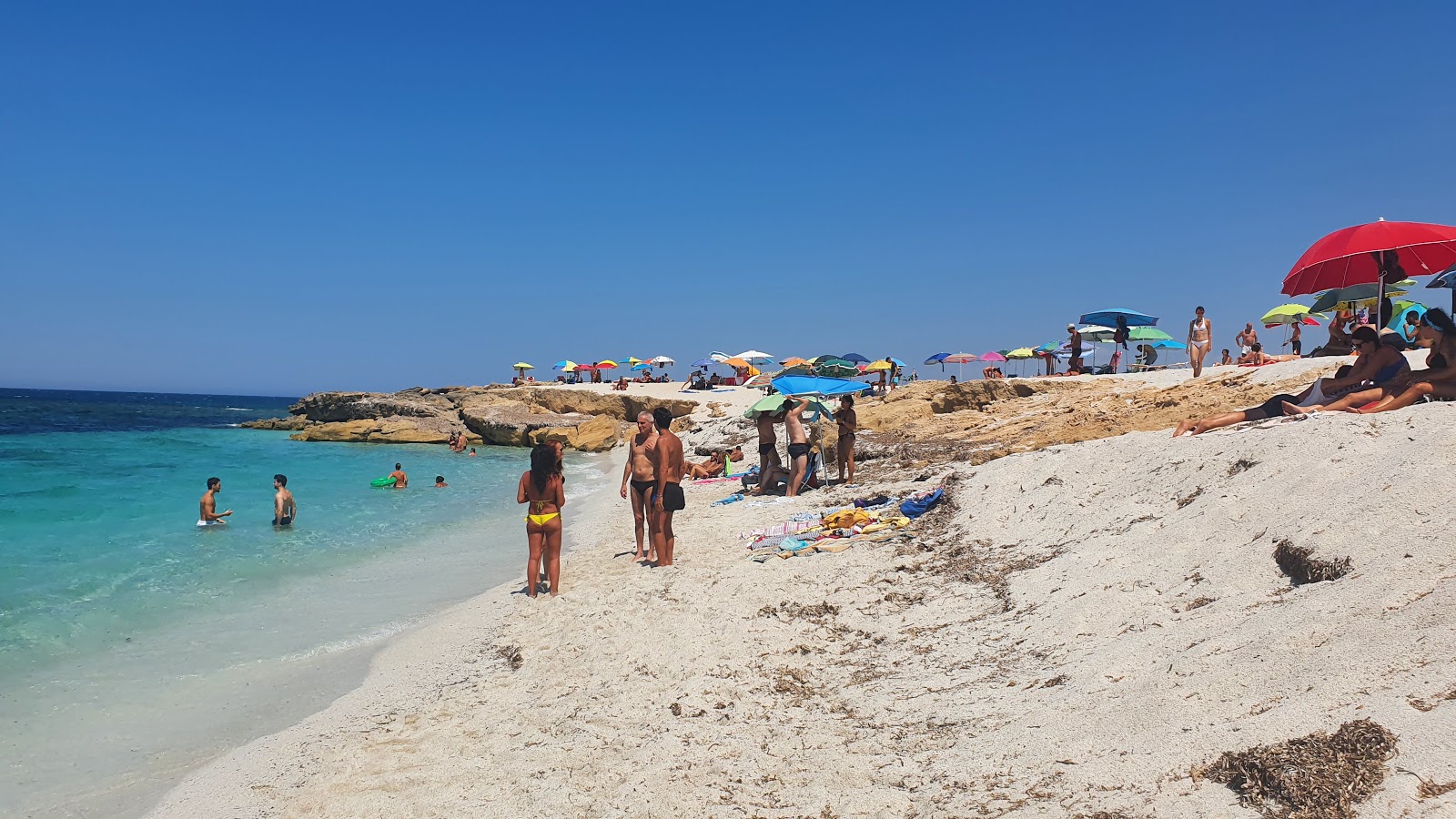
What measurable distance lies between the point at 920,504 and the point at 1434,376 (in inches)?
179

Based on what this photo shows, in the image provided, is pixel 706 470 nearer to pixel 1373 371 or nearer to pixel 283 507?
pixel 283 507

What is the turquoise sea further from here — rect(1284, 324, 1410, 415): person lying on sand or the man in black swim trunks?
rect(1284, 324, 1410, 415): person lying on sand

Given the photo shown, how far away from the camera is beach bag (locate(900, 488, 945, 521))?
8748 millimetres

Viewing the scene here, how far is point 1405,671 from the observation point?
2889 millimetres

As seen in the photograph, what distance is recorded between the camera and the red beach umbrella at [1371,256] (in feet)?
22.3

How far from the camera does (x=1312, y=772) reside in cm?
256

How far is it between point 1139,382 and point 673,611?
1364 centimetres

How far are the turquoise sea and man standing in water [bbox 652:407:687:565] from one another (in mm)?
2330

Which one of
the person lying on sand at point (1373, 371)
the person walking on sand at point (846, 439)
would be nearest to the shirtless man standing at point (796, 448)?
the person walking on sand at point (846, 439)

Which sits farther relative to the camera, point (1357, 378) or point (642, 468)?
point (642, 468)

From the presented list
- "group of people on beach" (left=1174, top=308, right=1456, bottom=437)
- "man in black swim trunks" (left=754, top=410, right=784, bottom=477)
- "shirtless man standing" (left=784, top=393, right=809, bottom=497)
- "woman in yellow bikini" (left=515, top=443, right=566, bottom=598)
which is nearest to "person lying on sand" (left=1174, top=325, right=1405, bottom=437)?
"group of people on beach" (left=1174, top=308, right=1456, bottom=437)

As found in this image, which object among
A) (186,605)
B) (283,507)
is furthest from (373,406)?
(186,605)

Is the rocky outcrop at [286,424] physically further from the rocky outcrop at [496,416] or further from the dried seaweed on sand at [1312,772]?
the dried seaweed on sand at [1312,772]

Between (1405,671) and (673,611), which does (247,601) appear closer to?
(673,611)
